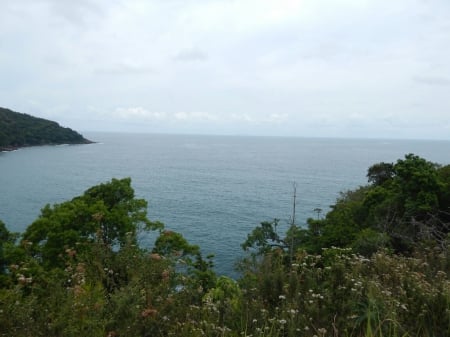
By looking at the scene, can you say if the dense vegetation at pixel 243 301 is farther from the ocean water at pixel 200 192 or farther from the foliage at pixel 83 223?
the ocean water at pixel 200 192

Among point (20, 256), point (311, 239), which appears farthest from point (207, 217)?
point (20, 256)

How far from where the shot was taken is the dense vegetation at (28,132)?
432ft

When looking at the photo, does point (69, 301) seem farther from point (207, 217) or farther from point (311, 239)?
point (207, 217)

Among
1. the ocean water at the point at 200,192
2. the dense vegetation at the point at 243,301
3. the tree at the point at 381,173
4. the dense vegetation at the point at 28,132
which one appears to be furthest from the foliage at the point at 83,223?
the dense vegetation at the point at 28,132

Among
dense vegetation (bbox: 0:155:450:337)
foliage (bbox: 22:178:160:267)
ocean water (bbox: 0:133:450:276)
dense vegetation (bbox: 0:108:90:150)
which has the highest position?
dense vegetation (bbox: 0:108:90:150)

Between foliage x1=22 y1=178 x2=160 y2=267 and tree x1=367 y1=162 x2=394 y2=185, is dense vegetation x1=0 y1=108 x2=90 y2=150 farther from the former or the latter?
tree x1=367 y1=162 x2=394 y2=185

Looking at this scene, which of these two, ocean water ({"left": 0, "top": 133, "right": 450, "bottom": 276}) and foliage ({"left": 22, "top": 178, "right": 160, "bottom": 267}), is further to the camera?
ocean water ({"left": 0, "top": 133, "right": 450, "bottom": 276})

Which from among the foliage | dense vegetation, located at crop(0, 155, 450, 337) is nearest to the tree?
the foliage

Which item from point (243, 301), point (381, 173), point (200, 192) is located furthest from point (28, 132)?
A: point (243, 301)

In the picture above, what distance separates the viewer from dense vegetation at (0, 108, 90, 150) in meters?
132

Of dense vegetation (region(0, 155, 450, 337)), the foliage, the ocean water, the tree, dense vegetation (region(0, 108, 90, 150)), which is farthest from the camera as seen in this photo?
dense vegetation (region(0, 108, 90, 150))

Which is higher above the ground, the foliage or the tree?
the tree

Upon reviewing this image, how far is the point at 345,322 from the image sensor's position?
3.59 metres

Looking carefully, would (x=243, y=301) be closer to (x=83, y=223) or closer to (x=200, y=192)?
(x=83, y=223)
